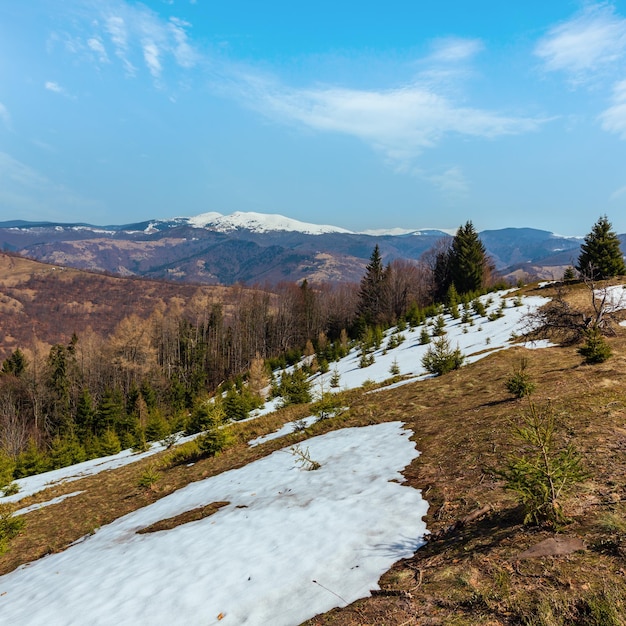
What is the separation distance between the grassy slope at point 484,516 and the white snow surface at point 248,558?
50 centimetres

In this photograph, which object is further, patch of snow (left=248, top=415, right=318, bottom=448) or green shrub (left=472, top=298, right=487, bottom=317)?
green shrub (left=472, top=298, right=487, bottom=317)

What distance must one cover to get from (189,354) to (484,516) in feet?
241

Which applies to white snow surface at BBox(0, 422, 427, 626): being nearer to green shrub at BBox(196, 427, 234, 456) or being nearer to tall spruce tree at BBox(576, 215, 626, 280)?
green shrub at BBox(196, 427, 234, 456)

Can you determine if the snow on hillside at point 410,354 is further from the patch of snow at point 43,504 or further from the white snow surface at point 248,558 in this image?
the white snow surface at point 248,558

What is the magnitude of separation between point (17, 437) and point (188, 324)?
36.7 meters


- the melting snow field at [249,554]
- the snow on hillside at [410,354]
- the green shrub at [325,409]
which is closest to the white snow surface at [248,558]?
the melting snow field at [249,554]

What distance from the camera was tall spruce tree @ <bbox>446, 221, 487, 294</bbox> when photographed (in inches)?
2173

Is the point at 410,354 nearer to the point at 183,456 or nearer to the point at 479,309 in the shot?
the point at 479,309

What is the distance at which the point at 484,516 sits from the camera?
528cm

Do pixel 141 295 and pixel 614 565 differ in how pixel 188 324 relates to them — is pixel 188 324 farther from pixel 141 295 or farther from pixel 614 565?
pixel 141 295

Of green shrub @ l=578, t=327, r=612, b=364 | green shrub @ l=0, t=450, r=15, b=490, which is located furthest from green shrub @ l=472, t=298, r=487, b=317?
green shrub @ l=0, t=450, r=15, b=490

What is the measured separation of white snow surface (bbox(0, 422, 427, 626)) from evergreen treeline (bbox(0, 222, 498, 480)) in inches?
940

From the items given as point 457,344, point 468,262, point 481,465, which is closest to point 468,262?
point 468,262

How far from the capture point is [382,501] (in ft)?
21.7
